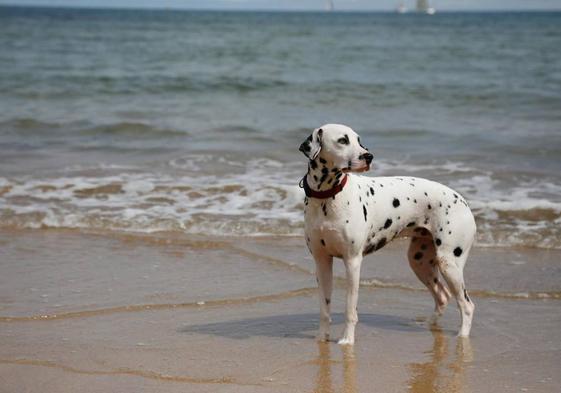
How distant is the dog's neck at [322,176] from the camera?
5.98 meters

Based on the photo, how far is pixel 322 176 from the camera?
602 cm

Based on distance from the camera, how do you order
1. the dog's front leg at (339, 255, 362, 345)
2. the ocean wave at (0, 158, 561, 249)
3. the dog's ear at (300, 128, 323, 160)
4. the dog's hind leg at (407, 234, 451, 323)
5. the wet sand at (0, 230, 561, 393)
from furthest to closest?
the ocean wave at (0, 158, 561, 249)
the dog's hind leg at (407, 234, 451, 323)
the dog's front leg at (339, 255, 362, 345)
the dog's ear at (300, 128, 323, 160)
the wet sand at (0, 230, 561, 393)

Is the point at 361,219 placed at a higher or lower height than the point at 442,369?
higher

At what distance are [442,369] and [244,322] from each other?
5.69ft

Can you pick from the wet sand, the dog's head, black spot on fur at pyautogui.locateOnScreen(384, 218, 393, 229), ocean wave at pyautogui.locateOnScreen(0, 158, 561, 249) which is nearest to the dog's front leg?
the wet sand

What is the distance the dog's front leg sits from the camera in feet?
20.4

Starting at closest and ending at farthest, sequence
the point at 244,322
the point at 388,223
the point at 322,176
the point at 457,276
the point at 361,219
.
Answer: the point at 322,176 → the point at 361,219 → the point at 388,223 → the point at 457,276 → the point at 244,322

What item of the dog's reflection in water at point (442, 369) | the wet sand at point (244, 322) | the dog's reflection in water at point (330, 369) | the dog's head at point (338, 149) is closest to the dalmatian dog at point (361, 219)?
the dog's head at point (338, 149)

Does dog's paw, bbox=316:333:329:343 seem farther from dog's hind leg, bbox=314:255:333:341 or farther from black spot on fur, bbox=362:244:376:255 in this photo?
black spot on fur, bbox=362:244:376:255

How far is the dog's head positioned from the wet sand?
140 centimetres

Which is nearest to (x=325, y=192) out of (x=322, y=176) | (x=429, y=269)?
(x=322, y=176)

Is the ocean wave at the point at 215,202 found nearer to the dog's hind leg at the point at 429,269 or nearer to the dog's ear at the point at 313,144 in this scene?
the dog's hind leg at the point at 429,269

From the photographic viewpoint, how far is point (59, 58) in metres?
35.0

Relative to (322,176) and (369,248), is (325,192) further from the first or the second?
(369,248)
